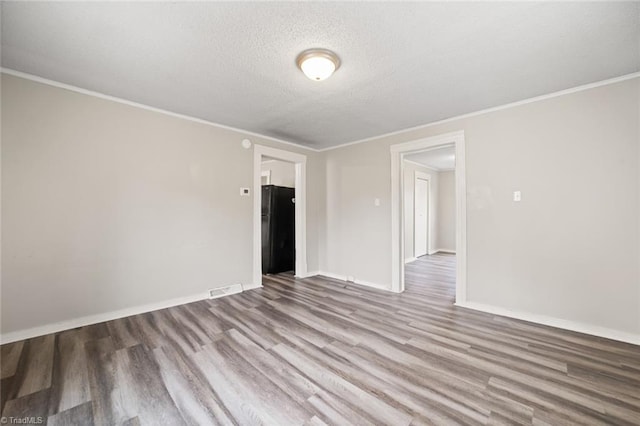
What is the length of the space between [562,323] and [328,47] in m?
3.40

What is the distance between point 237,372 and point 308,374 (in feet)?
1.71

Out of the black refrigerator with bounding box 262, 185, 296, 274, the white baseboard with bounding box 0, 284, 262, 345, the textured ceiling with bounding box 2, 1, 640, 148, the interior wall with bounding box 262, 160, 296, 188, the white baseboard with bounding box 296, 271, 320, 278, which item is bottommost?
the white baseboard with bounding box 296, 271, 320, 278

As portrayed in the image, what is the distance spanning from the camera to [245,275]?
3.77m

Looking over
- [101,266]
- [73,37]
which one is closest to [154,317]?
[101,266]

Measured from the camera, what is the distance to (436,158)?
18.5 ft

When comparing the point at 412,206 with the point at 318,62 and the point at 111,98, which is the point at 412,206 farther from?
the point at 111,98

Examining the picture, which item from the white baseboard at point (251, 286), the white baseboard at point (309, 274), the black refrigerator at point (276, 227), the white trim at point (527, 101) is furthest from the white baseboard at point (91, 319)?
the white trim at point (527, 101)

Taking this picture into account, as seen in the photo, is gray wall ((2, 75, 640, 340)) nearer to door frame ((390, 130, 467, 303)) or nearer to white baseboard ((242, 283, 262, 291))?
door frame ((390, 130, 467, 303))

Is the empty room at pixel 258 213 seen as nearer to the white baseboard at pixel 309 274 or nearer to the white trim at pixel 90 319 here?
the white trim at pixel 90 319

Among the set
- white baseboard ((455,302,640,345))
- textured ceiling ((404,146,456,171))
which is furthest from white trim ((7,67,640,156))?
white baseboard ((455,302,640,345))

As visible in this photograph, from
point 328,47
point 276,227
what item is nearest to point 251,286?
point 276,227

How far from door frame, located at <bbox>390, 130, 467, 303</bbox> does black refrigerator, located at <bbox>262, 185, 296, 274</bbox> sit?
6.89 feet

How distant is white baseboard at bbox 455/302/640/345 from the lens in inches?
87.6

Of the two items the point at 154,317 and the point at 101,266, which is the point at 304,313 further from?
the point at 101,266
